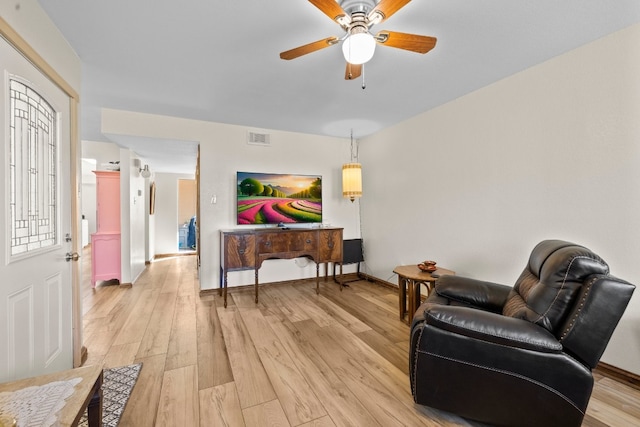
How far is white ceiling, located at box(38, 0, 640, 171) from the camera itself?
5.49 ft

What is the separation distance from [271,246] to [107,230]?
2750mm

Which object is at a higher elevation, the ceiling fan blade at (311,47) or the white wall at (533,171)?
the ceiling fan blade at (311,47)

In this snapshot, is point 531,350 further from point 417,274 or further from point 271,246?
point 271,246

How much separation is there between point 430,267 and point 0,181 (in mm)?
3193

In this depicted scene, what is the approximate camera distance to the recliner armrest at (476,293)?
1985 millimetres

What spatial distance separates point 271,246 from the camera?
11.7ft

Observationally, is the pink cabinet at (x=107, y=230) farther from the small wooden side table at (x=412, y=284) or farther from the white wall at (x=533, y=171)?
the white wall at (x=533, y=171)

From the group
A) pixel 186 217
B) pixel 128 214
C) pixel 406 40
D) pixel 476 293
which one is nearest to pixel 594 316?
pixel 476 293

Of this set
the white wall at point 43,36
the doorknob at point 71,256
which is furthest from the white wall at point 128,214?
the doorknob at point 71,256

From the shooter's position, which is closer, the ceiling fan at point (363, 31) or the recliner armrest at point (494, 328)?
the recliner armrest at point (494, 328)

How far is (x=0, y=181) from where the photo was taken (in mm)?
1283

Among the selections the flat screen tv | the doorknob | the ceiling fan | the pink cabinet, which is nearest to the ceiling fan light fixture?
the ceiling fan

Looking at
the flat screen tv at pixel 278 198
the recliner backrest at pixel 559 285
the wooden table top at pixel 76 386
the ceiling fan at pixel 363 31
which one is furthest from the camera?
the flat screen tv at pixel 278 198

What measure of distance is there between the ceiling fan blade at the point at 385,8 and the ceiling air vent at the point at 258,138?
277 cm
